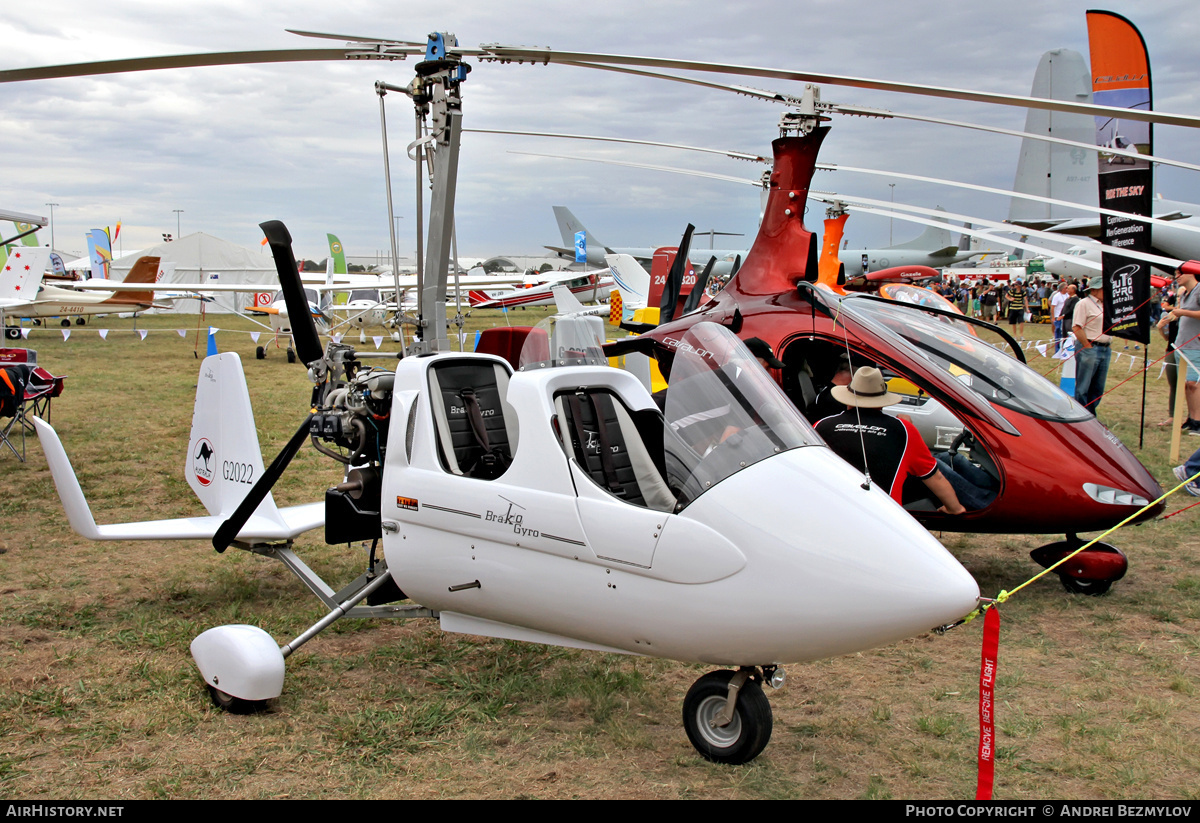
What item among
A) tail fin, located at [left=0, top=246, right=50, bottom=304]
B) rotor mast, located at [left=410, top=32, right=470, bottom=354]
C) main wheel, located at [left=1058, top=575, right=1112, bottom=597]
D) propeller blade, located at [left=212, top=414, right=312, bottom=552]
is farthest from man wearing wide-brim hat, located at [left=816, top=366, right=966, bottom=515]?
tail fin, located at [left=0, top=246, right=50, bottom=304]

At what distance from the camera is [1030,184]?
21.3 m

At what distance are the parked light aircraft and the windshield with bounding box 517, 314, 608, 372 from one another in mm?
50

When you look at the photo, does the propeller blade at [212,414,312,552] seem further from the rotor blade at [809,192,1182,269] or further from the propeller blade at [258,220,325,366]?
the rotor blade at [809,192,1182,269]

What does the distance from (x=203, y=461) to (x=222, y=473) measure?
27 centimetres

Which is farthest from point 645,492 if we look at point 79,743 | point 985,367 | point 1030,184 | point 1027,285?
point 1027,285

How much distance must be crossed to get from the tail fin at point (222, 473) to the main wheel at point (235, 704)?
113 cm

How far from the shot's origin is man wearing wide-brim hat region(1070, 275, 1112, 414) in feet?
35.6

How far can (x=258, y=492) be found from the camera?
4.57m

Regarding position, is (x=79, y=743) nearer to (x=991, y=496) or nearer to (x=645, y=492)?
(x=645, y=492)

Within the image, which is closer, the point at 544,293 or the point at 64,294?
the point at 64,294

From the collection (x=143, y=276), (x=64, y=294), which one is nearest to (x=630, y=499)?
(x=64, y=294)

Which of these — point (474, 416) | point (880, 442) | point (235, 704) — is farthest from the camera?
point (880, 442)

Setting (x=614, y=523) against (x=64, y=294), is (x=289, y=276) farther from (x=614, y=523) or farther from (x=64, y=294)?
(x=64, y=294)

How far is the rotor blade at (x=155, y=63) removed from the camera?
142 inches
